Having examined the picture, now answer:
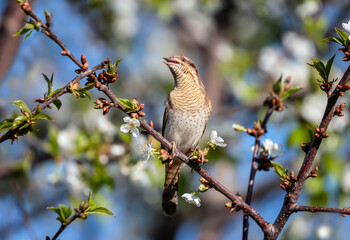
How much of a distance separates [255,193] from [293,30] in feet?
9.05

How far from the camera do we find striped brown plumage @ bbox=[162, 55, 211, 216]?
3588 mm

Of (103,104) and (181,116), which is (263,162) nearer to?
(103,104)

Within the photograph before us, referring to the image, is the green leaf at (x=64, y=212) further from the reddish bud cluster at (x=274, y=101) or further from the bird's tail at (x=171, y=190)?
the bird's tail at (x=171, y=190)

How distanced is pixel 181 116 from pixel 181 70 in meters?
0.44

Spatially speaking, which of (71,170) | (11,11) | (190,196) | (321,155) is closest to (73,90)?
(190,196)

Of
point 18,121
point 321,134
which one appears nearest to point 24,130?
point 18,121

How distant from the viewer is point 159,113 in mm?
6367

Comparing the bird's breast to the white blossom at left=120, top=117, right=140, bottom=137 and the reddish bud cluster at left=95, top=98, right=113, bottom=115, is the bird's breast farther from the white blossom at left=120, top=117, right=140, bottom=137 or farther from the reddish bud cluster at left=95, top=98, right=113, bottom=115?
the reddish bud cluster at left=95, top=98, right=113, bottom=115

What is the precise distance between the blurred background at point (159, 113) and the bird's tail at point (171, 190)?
0.17m

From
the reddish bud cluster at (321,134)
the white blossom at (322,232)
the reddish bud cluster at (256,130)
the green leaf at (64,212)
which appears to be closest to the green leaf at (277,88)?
the reddish bud cluster at (256,130)

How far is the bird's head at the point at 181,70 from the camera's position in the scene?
375 cm

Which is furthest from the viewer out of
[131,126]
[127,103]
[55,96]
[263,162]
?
[263,162]

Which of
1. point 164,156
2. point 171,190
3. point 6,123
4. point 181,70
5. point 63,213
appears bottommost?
point 63,213

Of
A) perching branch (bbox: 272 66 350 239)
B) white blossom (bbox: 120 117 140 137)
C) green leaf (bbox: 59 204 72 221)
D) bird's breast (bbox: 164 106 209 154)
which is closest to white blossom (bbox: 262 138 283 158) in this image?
perching branch (bbox: 272 66 350 239)
